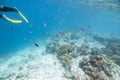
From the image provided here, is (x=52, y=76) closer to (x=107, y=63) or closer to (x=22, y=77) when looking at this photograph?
(x=22, y=77)

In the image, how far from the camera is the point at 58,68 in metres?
13.1

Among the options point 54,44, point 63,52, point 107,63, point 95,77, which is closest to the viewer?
point 95,77

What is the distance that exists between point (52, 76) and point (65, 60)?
294 cm

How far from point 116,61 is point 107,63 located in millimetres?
3484

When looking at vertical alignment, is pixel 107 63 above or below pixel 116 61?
above

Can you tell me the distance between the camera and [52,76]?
1148 centimetres

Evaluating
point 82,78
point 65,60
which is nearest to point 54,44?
point 65,60

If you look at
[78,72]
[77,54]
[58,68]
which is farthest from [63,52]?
[78,72]

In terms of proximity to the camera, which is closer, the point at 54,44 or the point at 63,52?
the point at 63,52

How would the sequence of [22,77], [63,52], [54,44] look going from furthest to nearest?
[54,44] < [63,52] < [22,77]

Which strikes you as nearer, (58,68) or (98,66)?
→ (98,66)

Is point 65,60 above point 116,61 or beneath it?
above

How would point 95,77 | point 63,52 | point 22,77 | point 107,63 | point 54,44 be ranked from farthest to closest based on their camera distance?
point 54,44 → point 63,52 → point 107,63 → point 22,77 → point 95,77

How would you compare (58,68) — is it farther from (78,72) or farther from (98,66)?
(98,66)
